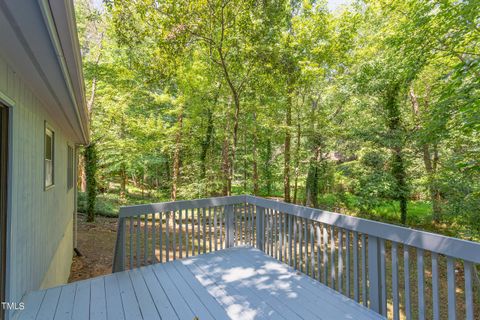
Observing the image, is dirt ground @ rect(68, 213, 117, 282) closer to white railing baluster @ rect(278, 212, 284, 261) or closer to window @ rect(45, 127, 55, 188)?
window @ rect(45, 127, 55, 188)

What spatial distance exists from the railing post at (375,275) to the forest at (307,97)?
3.50 m

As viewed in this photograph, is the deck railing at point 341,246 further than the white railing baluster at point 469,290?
Yes

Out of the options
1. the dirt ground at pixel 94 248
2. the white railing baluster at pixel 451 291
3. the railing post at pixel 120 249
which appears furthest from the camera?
the dirt ground at pixel 94 248

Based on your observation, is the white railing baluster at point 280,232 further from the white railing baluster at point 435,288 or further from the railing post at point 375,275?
the white railing baluster at point 435,288

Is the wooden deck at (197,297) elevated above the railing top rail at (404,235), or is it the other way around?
the railing top rail at (404,235)

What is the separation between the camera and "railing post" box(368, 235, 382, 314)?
2.28 metres

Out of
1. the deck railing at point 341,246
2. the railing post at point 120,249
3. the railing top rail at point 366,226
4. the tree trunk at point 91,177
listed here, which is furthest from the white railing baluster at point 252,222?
the tree trunk at point 91,177

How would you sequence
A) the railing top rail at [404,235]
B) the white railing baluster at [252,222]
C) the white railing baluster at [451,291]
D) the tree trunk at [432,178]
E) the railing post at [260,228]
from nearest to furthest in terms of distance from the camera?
the railing top rail at [404,235]
the white railing baluster at [451,291]
the railing post at [260,228]
the white railing baluster at [252,222]
the tree trunk at [432,178]

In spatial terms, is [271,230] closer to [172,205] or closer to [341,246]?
[341,246]

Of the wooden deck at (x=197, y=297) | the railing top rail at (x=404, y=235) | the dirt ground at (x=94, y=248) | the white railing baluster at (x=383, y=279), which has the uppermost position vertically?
the railing top rail at (x=404, y=235)

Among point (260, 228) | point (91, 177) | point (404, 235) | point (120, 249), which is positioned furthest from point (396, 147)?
point (91, 177)

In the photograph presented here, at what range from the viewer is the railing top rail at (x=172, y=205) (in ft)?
10.0

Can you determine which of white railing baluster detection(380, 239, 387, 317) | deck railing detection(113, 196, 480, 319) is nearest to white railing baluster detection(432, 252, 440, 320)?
deck railing detection(113, 196, 480, 319)

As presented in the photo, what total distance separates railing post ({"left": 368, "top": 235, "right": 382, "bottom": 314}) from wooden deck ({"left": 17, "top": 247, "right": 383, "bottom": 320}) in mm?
92
